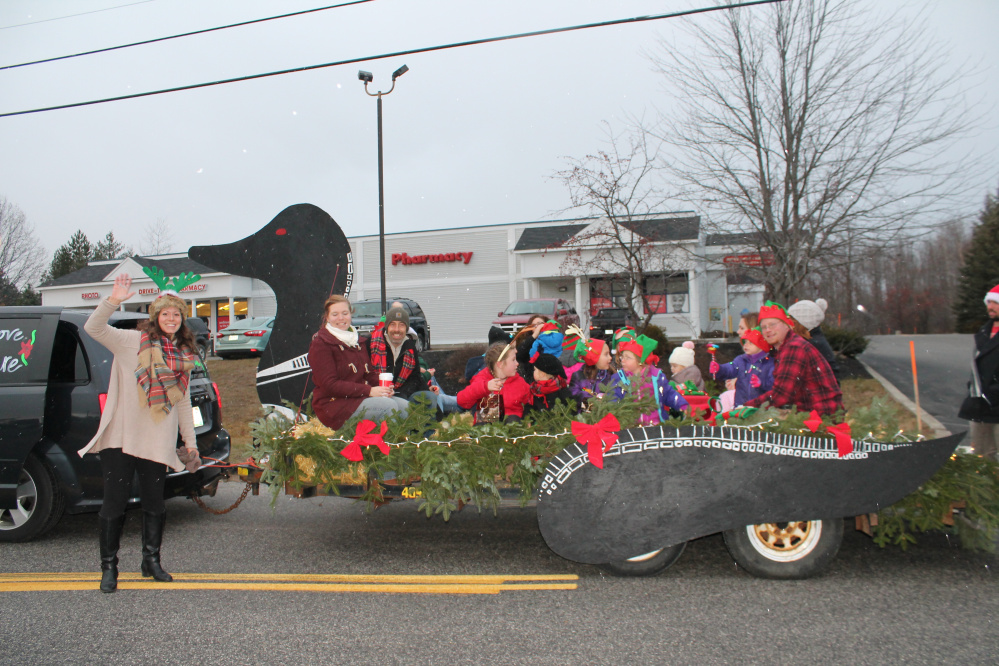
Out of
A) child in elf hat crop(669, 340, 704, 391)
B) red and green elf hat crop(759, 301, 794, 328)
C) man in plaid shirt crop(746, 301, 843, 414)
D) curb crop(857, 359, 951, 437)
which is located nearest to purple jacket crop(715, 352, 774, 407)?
child in elf hat crop(669, 340, 704, 391)

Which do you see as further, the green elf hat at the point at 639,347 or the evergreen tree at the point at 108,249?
the evergreen tree at the point at 108,249

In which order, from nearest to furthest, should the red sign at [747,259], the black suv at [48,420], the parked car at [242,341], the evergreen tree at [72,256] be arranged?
the black suv at [48,420]
the red sign at [747,259]
the parked car at [242,341]
the evergreen tree at [72,256]

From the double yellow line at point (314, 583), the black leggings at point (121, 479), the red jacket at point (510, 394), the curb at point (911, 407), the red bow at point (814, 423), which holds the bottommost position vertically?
the double yellow line at point (314, 583)

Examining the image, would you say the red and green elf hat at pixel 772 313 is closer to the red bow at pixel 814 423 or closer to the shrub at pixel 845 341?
the red bow at pixel 814 423

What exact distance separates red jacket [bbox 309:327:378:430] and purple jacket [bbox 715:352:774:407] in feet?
10.3

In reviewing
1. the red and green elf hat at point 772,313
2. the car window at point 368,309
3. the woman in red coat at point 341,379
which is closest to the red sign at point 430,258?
the car window at point 368,309

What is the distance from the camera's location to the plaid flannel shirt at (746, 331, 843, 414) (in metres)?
4.52

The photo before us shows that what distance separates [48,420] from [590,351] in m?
4.17

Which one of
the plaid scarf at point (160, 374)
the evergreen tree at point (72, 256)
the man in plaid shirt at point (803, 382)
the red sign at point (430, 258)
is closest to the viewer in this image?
the plaid scarf at point (160, 374)

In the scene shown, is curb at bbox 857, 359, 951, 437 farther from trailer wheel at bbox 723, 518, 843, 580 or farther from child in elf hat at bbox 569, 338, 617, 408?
child in elf hat at bbox 569, 338, 617, 408

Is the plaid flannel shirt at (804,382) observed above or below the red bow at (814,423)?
above

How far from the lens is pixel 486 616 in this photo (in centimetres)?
375

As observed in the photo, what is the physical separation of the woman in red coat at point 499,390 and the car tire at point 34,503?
3170 millimetres

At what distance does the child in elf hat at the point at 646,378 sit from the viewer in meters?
4.63
